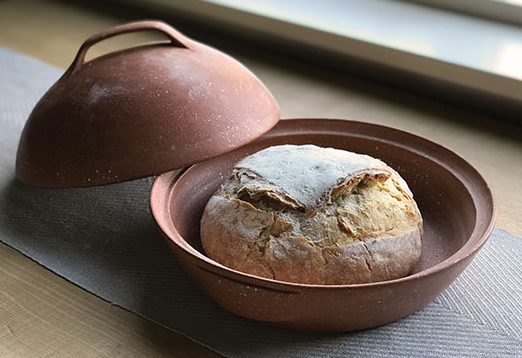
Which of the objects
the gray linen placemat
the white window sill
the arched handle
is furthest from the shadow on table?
the white window sill

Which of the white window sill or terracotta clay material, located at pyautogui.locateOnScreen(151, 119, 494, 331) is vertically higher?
the white window sill

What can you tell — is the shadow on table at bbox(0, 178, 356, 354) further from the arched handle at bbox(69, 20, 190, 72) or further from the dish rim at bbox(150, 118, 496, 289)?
the arched handle at bbox(69, 20, 190, 72)

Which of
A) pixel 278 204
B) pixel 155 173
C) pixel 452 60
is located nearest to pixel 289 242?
pixel 278 204

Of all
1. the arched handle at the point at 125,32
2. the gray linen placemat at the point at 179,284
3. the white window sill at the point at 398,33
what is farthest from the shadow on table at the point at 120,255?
the white window sill at the point at 398,33

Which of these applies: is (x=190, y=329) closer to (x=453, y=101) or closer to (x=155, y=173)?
(x=155, y=173)

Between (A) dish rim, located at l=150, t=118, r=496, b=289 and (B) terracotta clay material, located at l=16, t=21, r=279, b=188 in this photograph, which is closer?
(A) dish rim, located at l=150, t=118, r=496, b=289

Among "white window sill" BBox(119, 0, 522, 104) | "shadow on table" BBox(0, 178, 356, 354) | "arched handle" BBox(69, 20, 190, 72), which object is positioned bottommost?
"shadow on table" BBox(0, 178, 356, 354)
